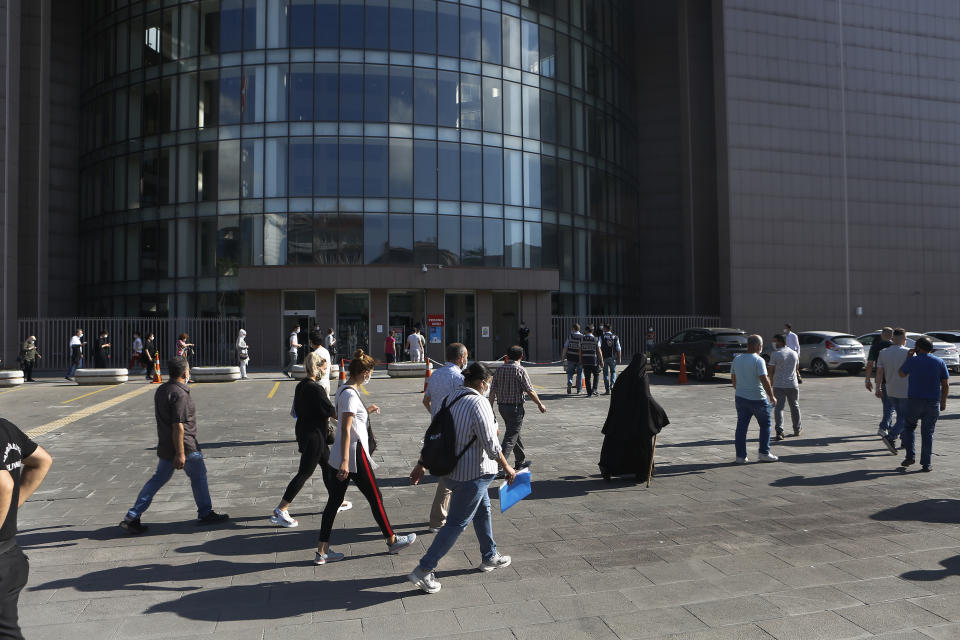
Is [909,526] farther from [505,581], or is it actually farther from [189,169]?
[189,169]

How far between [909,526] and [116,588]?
6777 mm

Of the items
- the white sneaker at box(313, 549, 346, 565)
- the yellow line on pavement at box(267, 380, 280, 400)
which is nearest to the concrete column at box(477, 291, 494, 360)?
the yellow line on pavement at box(267, 380, 280, 400)

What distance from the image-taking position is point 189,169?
33.3m

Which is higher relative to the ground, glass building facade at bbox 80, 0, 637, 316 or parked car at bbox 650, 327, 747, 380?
glass building facade at bbox 80, 0, 637, 316

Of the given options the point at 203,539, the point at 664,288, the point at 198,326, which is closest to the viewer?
the point at 203,539

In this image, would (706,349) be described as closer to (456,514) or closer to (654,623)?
(456,514)

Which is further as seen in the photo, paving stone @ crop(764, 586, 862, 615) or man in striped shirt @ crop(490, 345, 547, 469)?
man in striped shirt @ crop(490, 345, 547, 469)

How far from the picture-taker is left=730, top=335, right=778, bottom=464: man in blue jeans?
9172 mm

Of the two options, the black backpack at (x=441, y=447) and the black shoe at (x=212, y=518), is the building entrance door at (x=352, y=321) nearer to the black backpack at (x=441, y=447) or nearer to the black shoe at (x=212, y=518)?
the black shoe at (x=212, y=518)

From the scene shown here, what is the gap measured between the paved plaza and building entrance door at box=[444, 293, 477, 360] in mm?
22318

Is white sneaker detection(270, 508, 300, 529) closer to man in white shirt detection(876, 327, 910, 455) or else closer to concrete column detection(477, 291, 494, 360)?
man in white shirt detection(876, 327, 910, 455)

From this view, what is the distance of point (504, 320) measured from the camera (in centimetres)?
3378

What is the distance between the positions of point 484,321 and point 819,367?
598 inches

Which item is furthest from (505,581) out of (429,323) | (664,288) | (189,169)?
(664,288)
